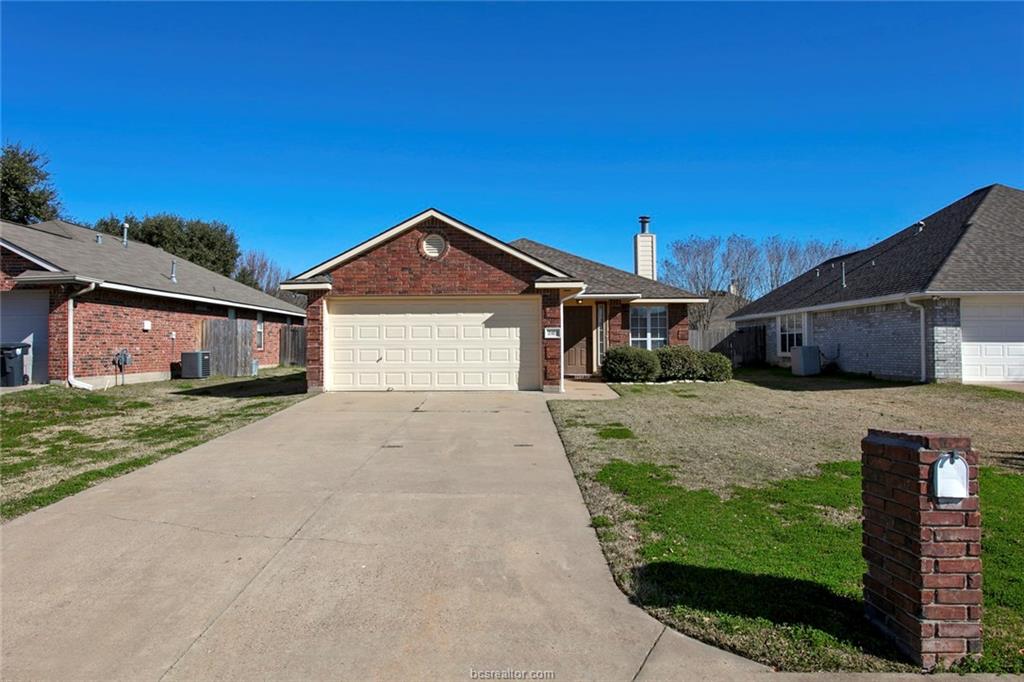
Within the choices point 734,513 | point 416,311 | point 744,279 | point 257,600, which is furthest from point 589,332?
point 744,279

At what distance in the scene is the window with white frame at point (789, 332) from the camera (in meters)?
24.3

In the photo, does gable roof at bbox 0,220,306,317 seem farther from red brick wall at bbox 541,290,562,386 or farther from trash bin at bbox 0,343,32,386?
red brick wall at bbox 541,290,562,386

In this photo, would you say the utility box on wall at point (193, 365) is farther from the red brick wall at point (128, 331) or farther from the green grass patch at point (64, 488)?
the green grass patch at point (64, 488)

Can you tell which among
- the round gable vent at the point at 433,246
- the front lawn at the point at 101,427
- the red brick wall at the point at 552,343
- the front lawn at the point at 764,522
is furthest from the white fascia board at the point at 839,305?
the front lawn at the point at 101,427

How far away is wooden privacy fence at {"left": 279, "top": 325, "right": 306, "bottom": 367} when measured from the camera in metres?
27.5

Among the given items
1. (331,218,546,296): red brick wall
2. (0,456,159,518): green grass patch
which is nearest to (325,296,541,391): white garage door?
(331,218,546,296): red brick wall

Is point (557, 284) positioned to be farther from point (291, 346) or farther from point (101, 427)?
point (291, 346)

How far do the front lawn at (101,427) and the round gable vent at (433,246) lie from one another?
4595 mm

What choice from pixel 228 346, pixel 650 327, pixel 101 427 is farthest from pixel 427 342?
pixel 228 346

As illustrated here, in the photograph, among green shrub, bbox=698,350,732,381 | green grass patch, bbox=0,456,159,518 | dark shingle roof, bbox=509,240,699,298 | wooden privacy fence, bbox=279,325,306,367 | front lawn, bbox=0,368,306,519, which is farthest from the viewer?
wooden privacy fence, bbox=279,325,306,367

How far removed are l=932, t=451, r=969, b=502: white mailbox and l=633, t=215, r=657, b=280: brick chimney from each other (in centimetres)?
2054

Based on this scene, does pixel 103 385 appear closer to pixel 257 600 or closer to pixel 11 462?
pixel 11 462

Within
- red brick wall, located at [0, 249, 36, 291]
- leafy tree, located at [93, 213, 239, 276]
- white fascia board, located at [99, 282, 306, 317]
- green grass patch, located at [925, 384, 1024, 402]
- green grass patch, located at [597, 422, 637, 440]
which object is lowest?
green grass patch, located at [597, 422, 637, 440]

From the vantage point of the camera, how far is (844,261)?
85.5 ft
